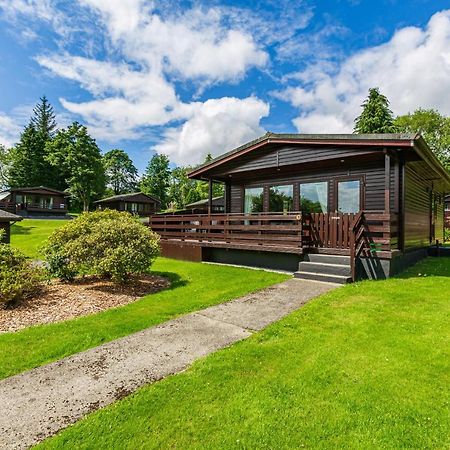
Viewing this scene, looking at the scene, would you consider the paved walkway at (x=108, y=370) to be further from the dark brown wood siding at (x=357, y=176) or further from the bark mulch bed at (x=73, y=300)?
the dark brown wood siding at (x=357, y=176)

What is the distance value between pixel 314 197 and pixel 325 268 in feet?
12.0

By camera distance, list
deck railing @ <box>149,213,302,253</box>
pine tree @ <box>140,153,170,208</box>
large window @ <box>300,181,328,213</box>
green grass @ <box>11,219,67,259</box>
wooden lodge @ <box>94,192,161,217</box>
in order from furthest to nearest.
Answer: pine tree @ <box>140,153,170,208</box> → wooden lodge @ <box>94,192,161,217</box> → green grass @ <box>11,219,67,259</box> → large window @ <box>300,181,328,213</box> → deck railing @ <box>149,213,302,253</box>

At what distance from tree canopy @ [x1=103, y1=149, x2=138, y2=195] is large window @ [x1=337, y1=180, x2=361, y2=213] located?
62.5 metres

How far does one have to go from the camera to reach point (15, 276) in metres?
6.07

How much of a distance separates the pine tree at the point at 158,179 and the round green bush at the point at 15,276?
172 feet

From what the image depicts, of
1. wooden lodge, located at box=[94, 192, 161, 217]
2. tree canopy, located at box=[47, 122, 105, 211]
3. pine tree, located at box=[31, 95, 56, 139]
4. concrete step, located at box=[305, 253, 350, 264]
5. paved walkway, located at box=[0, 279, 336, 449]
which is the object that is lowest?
paved walkway, located at box=[0, 279, 336, 449]

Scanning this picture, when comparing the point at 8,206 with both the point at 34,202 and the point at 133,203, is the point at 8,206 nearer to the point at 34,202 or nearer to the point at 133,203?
the point at 34,202

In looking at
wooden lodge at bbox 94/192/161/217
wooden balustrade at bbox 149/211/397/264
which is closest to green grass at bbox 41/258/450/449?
wooden balustrade at bbox 149/211/397/264

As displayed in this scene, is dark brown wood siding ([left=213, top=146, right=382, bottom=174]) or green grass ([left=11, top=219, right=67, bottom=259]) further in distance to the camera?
green grass ([left=11, top=219, right=67, bottom=259])

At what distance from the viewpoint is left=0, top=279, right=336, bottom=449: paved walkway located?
8.22 ft

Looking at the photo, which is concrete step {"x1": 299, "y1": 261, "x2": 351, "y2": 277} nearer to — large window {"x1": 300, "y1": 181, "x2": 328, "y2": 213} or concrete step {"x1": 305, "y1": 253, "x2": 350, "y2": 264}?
concrete step {"x1": 305, "y1": 253, "x2": 350, "y2": 264}

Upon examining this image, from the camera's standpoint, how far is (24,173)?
47.1 metres

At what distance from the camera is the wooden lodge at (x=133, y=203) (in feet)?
140

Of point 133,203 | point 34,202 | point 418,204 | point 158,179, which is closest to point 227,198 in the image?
point 418,204
